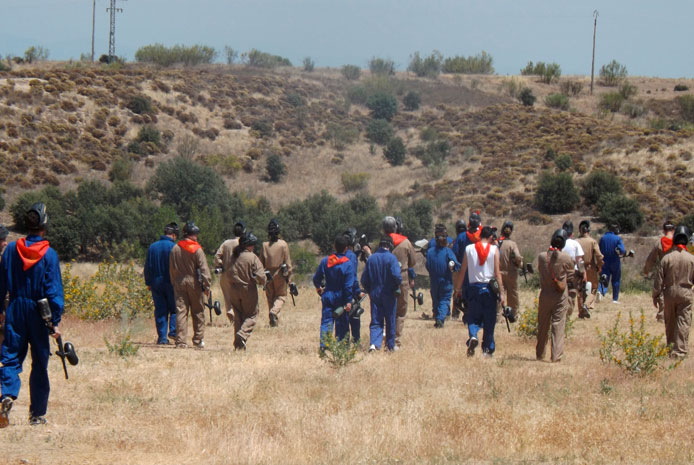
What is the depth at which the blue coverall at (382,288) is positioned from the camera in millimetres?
11531

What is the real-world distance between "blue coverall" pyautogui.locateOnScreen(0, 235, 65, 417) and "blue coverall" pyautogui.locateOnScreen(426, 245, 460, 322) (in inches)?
353

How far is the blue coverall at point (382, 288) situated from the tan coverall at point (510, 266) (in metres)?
3.31

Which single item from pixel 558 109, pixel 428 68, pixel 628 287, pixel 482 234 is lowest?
pixel 628 287

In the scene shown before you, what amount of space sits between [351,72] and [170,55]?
62.1ft

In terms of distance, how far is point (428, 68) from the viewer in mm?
82875

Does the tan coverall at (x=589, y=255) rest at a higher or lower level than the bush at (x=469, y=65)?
lower

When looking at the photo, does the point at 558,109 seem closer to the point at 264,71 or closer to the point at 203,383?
the point at 264,71

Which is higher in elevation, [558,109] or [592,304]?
[558,109]

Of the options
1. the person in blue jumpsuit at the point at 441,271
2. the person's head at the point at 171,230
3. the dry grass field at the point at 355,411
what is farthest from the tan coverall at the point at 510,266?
the person's head at the point at 171,230

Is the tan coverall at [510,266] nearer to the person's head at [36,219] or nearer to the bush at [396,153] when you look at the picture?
the person's head at [36,219]

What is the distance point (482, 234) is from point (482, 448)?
230 inches

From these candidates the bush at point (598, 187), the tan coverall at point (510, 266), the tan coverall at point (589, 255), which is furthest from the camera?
the bush at point (598, 187)

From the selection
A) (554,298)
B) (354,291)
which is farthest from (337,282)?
(554,298)

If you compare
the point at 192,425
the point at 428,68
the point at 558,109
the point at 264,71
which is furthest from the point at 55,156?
the point at 428,68
